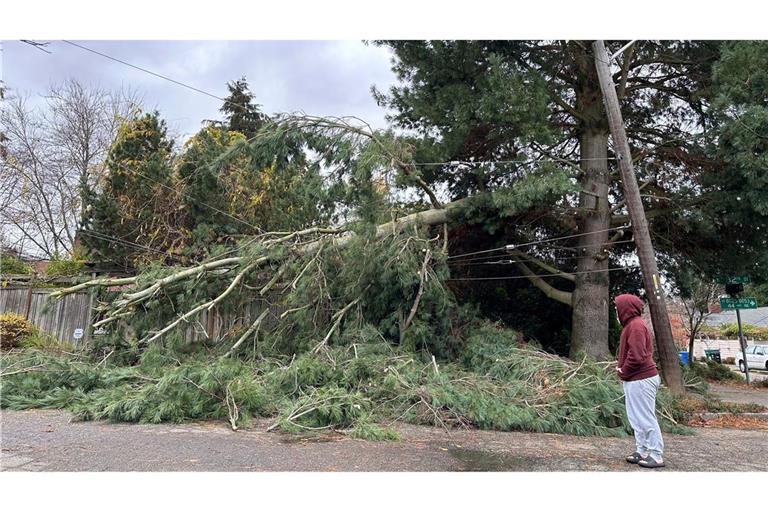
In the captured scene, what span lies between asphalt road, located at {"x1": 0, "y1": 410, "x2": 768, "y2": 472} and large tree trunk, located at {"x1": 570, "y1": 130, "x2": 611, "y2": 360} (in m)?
4.00

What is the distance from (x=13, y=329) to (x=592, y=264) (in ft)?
40.0

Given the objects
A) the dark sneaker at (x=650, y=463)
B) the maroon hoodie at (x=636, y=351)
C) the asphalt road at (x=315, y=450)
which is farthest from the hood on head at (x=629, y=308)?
the asphalt road at (x=315, y=450)

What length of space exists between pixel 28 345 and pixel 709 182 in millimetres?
13331

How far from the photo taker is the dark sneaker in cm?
432

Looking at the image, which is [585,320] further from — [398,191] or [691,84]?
[691,84]

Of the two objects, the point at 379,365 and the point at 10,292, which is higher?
the point at 10,292

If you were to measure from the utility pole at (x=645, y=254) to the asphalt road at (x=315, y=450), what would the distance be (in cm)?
162

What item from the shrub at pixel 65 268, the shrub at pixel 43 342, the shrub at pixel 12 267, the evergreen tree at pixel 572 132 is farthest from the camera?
the shrub at pixel 12 267

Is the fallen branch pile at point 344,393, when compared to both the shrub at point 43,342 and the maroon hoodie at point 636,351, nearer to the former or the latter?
the maroon hoodie at point 636,351

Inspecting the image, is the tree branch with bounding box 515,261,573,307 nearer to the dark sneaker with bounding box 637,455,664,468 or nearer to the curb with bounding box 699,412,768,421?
the curb with bounding box 699,412,768,421

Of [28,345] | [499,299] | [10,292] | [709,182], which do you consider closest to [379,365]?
[499,299]

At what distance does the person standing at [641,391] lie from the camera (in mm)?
4348

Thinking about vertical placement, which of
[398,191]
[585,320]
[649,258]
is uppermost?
[398,191]

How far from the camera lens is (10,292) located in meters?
11.9
